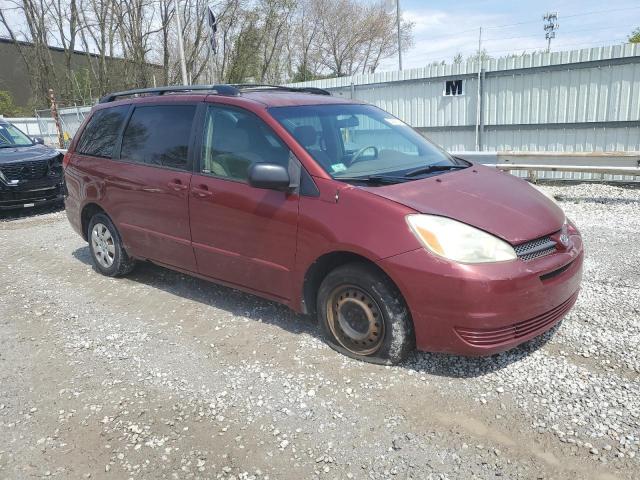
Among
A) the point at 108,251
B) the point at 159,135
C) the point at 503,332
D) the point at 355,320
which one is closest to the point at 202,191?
the point at 159,135

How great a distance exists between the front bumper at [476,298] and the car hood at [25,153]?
869 centimetres

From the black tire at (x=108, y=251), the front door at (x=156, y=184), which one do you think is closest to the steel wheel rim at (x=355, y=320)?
the front door at (x=156, y=184)

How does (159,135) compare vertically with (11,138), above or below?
above

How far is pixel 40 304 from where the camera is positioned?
16.8 feet

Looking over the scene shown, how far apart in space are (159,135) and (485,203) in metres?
2.97

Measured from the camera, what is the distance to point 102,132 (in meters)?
5.54

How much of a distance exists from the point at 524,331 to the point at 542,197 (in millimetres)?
1169

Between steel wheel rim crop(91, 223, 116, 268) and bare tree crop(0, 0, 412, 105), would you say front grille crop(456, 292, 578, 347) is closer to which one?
A: steel wheel rim crop(91, 223, 116, 268)

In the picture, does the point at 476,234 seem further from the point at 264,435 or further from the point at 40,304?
the point at 40,304

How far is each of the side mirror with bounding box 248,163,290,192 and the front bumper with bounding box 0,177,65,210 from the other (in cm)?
686

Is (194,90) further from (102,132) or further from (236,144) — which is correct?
(102,132)

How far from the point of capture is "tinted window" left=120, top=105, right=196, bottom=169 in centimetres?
455

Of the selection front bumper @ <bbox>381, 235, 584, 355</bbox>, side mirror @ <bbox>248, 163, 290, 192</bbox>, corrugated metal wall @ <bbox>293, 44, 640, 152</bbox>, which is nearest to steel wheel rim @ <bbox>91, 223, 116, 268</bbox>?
side mirror @ <bbox>248, 163, 290, 192</bbox>

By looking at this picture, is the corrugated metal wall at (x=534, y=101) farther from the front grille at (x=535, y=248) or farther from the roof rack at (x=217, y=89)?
the front grille at (x=535, y=248)
